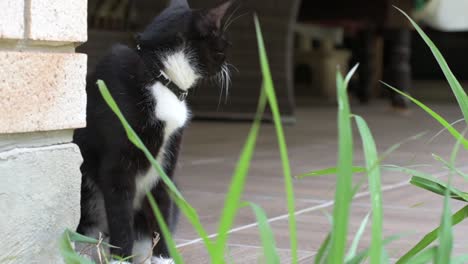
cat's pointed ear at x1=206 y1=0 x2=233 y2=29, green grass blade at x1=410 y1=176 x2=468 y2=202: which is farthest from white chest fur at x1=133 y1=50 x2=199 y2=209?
green grass blade at x1=410 y1=176 x2=468 y2=202

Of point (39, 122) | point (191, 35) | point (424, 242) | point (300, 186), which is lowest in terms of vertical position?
point (300, 186)

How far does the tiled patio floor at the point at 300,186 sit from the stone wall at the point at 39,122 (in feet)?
1.54

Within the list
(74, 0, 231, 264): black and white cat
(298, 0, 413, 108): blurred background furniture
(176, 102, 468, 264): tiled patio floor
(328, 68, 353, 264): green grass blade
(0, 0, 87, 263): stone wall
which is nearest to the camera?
(328, 68, 353, 264): green grass blade

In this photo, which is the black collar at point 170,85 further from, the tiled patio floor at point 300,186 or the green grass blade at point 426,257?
the green grass blade at point 426,257

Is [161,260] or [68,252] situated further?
[161,260]

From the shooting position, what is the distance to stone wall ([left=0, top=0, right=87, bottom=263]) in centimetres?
152

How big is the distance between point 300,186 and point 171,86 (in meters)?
1.35

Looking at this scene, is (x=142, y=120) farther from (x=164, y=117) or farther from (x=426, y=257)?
(x=426, y=257)

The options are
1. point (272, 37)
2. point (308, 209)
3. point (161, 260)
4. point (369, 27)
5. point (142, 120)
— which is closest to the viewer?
point (142, 120)

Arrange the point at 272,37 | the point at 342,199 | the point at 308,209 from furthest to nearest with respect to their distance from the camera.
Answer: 1. the point at 272,37
2. the point at 308,209
3. the point at 342,199

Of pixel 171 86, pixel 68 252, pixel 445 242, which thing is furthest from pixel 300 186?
pixel 445 242

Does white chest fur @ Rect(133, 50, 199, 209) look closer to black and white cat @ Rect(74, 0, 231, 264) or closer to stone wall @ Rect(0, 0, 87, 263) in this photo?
black and white cat @ Rect(74, 0, 231, 264)

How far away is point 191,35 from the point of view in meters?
2.04

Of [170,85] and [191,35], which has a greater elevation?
[191,35]
